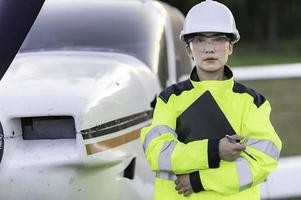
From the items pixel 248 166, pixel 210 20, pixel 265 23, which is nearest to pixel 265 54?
pixel 265 23

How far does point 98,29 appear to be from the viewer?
18.9ft

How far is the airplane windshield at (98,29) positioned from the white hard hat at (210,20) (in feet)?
7.30

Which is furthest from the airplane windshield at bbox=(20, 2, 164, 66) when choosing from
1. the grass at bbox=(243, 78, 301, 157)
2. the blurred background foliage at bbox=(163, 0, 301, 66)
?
the blurred background foliage at bbox=(163, 0, 301, 66)

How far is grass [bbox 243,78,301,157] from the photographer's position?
9.86m

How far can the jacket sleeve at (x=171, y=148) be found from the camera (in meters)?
3.10

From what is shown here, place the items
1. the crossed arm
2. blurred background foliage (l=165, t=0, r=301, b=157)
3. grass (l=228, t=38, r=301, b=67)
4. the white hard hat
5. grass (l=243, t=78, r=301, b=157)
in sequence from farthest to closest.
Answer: blurred background foliage (l=165, t=0, r=301, b=157) → grass (l=228, t=38, r=301, b=67) → grass (l=243, t=78, r=301, b=157) → the white hard hat → the crossed arm

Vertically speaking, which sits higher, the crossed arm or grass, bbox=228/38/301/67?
the crossed arm

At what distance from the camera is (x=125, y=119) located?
Result: 4422mm

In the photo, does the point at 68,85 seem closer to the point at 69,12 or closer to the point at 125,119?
the point at 125,119

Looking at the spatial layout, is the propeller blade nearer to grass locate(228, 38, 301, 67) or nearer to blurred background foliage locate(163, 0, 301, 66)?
grass locate(228, 38, 301, 67)

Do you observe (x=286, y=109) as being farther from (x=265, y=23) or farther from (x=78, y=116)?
(x=265, y=23)

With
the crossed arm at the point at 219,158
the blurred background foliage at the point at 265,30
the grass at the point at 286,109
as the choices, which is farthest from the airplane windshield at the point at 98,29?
the blurred background foliage at the point at 265,30

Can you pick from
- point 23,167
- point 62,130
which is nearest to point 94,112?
point 62,130

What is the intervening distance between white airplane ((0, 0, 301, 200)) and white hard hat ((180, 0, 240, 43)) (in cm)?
96
